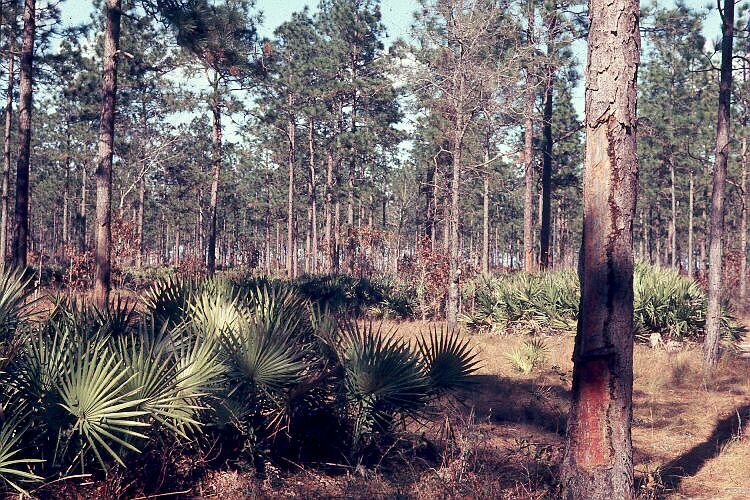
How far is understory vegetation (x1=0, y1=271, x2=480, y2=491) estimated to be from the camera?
471 cm

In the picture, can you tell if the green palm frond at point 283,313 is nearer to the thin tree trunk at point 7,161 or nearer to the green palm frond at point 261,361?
the green palm frond at point 261,361

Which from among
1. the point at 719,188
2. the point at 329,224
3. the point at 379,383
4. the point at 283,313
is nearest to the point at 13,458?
the point at 283,313

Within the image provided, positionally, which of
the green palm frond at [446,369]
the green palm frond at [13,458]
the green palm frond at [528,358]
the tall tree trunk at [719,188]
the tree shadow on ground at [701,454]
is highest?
the tall tree trunk at [719,188]

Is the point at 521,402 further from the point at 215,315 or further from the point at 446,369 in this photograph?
the point at 215,315

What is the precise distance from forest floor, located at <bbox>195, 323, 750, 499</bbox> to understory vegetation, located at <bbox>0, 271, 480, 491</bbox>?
1.16 feet

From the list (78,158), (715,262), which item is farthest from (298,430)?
(78,158)

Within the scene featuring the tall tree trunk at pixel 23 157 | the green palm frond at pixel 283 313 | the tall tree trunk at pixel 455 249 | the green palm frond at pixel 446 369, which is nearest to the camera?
the green palm frond at pixel 283 313

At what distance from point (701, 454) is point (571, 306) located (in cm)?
851

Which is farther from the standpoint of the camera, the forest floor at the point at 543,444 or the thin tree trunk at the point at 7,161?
the thin tree trunk at the point at 7,161

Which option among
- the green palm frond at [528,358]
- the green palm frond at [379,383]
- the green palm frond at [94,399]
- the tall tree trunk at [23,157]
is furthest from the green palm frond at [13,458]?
the tall tree trunk at [23,157]

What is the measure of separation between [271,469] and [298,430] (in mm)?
539

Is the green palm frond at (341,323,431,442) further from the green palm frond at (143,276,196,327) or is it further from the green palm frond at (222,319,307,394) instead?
the green palm frond at (143,276,196,327)

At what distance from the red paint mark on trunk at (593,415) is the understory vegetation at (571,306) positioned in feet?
31.0

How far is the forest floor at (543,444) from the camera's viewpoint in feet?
18.7
